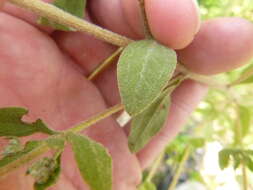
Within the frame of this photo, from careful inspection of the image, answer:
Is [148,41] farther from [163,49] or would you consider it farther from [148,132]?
[148,132]

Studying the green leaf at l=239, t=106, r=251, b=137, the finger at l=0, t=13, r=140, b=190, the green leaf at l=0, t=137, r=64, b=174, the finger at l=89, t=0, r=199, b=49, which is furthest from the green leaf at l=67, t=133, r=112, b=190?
the green leaf at l=239, t=106, r=251, b=137

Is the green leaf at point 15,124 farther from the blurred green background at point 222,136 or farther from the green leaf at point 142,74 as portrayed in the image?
the blurred green background at point 222,136

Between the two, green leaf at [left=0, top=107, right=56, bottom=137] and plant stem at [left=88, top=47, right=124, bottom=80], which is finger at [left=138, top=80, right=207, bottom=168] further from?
green leaf at [left=0, top=107, right=56, bottom=137]

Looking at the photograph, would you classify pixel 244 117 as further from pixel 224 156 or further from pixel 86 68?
pixel 86 68

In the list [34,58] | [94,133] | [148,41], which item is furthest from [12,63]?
[148,41]

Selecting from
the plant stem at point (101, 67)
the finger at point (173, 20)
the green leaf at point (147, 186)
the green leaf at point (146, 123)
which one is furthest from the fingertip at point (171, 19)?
the green leaf at point (147, 186)

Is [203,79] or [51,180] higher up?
[51,180]


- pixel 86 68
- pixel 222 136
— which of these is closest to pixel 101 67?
pixel 86 68
